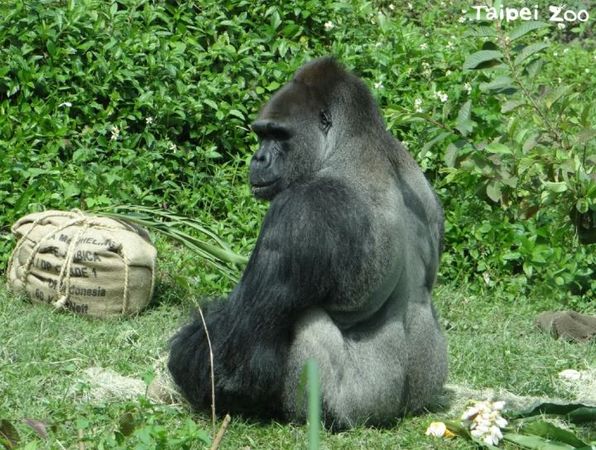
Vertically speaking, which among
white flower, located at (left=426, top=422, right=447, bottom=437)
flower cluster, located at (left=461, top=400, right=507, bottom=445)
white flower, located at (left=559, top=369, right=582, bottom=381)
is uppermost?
flower cluster, located at (left=461, top=400, right=507, bottom=445)

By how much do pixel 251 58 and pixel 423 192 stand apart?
249cm

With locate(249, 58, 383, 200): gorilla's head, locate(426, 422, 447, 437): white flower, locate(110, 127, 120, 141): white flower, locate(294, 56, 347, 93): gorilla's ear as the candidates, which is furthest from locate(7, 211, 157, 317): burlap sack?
locate(426, 422, 447, 437): white flower

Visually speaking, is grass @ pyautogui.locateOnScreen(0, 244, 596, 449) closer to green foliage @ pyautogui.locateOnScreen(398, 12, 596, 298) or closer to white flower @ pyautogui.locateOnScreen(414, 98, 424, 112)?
green foliage @ pyautogui.locateOnScreen(398, 12, 596, 298)

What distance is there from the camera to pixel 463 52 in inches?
262

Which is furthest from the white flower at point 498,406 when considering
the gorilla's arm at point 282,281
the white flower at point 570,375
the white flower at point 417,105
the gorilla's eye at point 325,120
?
the white flower at point 417,105

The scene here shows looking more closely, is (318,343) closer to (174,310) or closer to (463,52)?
(174,310)

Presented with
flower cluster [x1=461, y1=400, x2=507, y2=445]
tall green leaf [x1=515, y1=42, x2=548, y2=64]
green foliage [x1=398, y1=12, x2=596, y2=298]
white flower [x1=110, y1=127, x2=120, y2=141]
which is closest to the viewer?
flower cluster [x1=461, y1=400, x2=507, y2=445]

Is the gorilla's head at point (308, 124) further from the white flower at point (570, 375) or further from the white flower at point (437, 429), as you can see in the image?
the white flower at point (570, 375)

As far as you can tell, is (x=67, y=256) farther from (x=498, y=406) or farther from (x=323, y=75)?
(x=498, y=406)

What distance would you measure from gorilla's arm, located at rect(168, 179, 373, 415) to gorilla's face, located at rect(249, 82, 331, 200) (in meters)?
0.21

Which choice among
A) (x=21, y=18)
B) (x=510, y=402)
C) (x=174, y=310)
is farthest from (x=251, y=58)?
(x=510, y=402)

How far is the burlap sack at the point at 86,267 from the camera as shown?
477cm

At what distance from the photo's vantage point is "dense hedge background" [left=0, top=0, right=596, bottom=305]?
535cm

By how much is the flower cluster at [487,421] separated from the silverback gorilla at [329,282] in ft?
0.92
